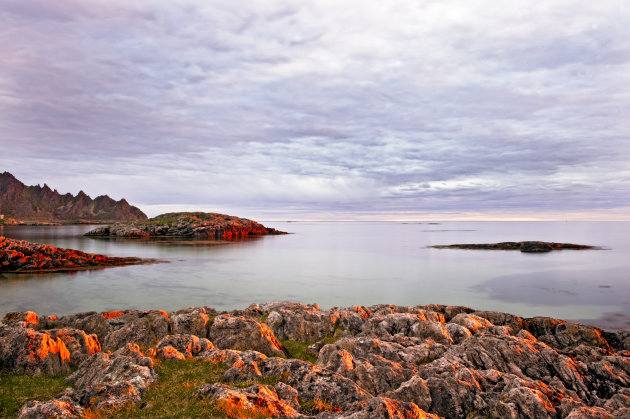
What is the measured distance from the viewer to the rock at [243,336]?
2186 centimetres

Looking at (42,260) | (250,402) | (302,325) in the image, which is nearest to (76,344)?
(250,402)

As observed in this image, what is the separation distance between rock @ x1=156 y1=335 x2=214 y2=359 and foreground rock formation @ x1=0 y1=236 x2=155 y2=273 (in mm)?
61871

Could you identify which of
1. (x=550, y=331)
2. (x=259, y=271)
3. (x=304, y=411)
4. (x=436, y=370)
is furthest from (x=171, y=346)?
(x=259, y=271)

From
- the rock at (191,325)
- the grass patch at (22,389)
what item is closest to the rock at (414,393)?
the rock at (191,325)

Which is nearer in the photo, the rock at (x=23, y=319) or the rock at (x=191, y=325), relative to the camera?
the rock at (x=191, y=325)

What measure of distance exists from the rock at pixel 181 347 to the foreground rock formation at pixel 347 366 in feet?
0.18

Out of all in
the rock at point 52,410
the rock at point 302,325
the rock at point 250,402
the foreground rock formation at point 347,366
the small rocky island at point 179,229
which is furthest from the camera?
the small rocky island at point 179,229

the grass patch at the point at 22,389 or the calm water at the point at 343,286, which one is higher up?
the grass patch at the point at 22,389

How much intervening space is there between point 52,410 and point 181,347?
7.90 m

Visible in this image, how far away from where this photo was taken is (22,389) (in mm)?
15641

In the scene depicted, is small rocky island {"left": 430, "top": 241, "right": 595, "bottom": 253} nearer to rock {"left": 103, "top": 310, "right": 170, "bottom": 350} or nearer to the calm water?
the calm water

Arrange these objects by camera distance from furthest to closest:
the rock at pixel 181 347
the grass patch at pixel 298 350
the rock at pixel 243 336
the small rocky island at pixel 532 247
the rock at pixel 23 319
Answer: the small rocky island at pixel 532 247
the rock at pixel 23 319
the grass patch at pixel 298 350
the rock at pixel 243 336
the rock at pixel 181 347

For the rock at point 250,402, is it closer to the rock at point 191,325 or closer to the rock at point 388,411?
the rock at point 388,411

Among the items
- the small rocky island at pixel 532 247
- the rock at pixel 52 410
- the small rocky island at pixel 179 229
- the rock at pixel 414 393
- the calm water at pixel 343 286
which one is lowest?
the calm water at pixel 343 286
